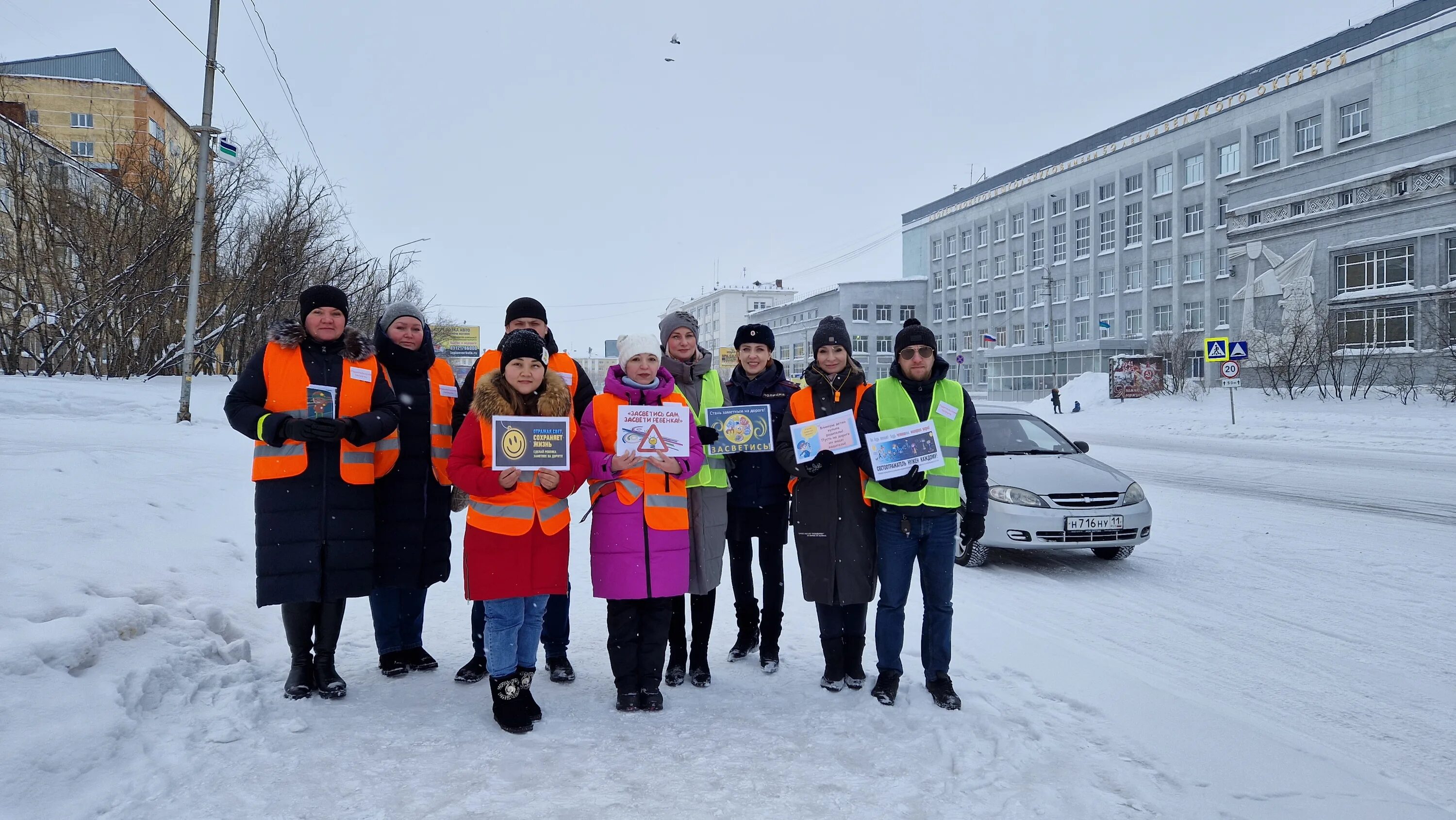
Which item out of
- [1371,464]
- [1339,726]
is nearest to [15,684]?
[1339,726]

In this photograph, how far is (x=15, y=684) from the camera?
3145 millimetres

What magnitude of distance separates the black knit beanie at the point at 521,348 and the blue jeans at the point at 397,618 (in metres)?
1.56

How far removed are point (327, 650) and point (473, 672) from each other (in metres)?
0.77

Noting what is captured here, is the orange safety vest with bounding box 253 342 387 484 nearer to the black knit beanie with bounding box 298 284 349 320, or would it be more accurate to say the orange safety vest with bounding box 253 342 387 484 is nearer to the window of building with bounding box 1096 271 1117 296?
the black knit beanie with bounding box 298 284 349 320

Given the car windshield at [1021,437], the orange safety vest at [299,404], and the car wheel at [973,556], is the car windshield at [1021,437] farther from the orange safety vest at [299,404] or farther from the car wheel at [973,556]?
the orange safety vest at [299,404]

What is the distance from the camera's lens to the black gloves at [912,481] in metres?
4.29

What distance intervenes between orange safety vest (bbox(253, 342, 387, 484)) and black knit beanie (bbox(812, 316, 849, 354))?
248 cm

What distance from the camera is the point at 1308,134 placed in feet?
145

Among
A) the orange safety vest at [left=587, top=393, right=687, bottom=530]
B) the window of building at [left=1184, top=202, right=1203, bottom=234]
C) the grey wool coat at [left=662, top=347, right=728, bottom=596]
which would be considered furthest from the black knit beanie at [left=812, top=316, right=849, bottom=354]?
the window of building at [left=1184, top=202, right=1203, bottom=234]

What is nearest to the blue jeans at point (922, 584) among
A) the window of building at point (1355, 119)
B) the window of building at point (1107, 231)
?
the window of building at point (1355, 119)

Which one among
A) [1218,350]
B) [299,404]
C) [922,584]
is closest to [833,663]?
[922,584]

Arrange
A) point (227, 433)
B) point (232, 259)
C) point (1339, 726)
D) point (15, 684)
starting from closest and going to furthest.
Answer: point (15, 684) < point (1339, 726) < point (227, 433) < point (232, 259)

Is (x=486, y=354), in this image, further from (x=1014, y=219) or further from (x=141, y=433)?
(x=1014, y=219)

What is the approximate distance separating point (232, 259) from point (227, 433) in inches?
410
